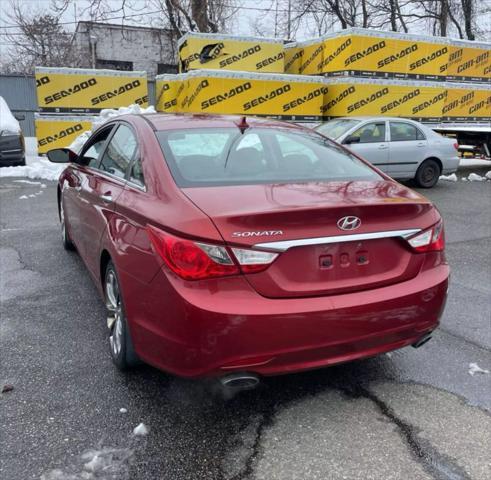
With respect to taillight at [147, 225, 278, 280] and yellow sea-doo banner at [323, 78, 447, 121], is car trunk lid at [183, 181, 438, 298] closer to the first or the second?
taillight at [147, 225, 278, 280]

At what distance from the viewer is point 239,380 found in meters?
2.26

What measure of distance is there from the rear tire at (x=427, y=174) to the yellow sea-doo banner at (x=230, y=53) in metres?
5.83

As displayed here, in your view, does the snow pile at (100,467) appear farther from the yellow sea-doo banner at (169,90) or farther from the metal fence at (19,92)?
the metal fence at (19,92)

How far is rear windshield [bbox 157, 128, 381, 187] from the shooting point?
9.04ft

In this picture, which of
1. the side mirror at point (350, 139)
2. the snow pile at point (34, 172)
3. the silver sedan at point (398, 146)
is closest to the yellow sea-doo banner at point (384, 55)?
the silver sedan at point (398, 146)

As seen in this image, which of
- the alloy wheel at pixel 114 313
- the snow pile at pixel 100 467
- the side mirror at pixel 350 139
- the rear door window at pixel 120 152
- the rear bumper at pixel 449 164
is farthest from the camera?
the rear bumper at pixel 449 164

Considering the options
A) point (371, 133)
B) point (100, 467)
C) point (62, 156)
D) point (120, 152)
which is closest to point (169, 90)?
point (371, 133)

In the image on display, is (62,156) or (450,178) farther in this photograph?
(450,178)

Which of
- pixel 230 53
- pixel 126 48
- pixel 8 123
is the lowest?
pixel 8 123

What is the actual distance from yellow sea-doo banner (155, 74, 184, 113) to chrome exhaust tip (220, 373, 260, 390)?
1185 centimetres

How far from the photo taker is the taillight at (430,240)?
258 cm

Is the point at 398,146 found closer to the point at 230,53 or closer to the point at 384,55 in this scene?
the point at 384,55

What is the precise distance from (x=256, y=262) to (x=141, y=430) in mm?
1054

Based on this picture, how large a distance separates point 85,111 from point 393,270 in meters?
13.6
